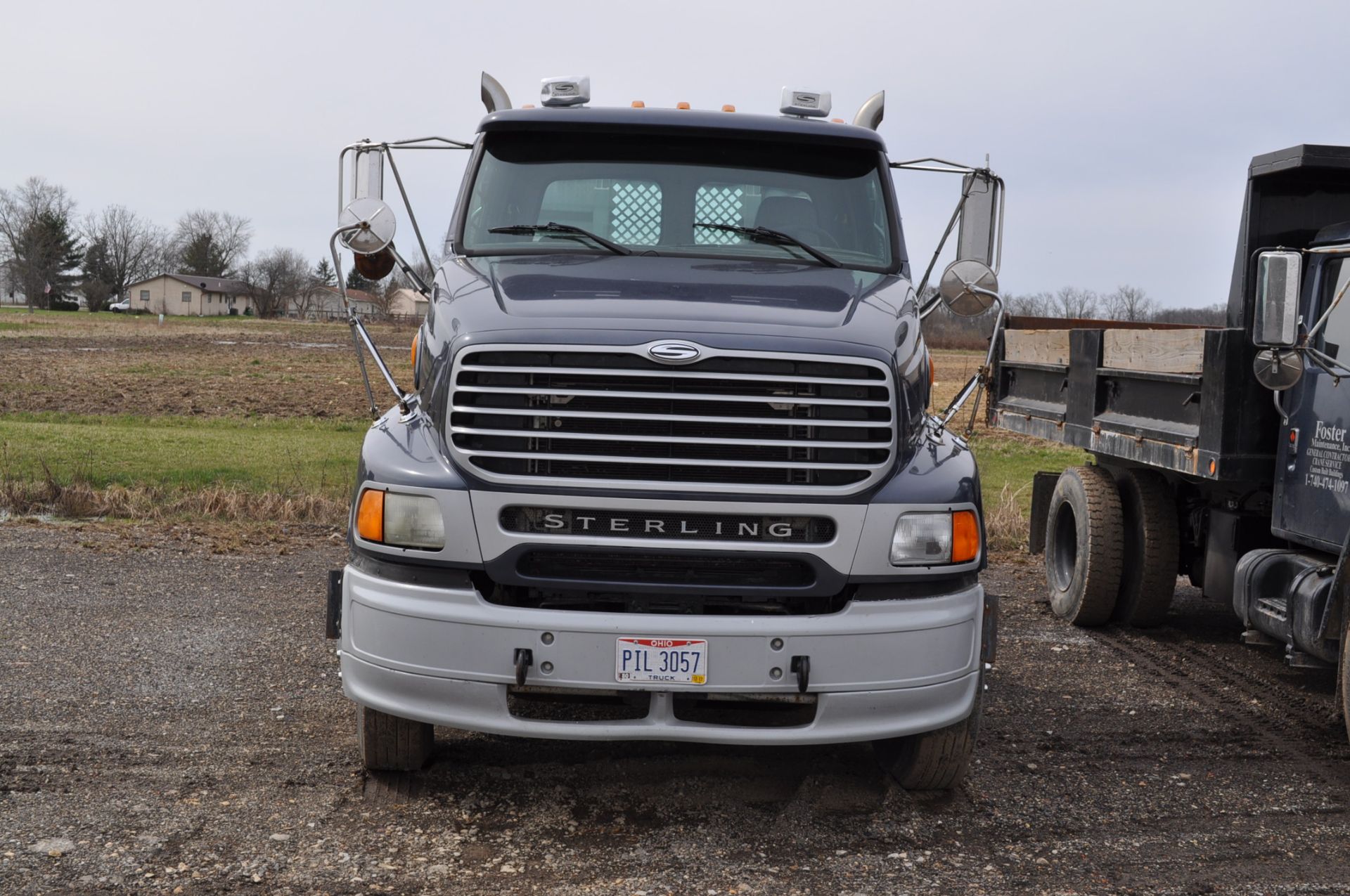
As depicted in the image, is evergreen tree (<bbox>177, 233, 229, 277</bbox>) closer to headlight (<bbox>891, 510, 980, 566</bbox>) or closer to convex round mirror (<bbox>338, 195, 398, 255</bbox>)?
convex round mirror (<bbox>338, 195, 398, 255</bbox>)

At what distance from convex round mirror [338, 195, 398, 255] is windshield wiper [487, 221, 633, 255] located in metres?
0.48

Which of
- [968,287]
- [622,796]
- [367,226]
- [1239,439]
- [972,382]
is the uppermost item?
[367,226]

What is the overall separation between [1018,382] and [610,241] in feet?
15.6

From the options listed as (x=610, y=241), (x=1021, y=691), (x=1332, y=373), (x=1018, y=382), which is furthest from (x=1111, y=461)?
(x=610, y=241)

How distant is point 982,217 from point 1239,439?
71.1 inches

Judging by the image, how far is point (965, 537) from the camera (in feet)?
14.0

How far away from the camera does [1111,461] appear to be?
27.0 ft

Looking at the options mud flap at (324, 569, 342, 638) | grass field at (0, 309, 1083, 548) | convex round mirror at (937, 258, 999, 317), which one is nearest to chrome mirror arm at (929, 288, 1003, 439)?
convex round mirror at (937, 258, 999, 317)

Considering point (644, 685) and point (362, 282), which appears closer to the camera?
point (644, 685)

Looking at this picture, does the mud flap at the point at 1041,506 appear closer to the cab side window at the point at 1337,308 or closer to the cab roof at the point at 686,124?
the cab side window at the point at 1337,308

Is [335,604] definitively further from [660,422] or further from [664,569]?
[660,422]

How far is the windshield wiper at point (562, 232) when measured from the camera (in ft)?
16.8

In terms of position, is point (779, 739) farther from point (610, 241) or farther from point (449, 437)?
point (610, 241)

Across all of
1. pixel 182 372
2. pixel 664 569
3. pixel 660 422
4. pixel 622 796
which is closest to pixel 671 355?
pixel 660 422
